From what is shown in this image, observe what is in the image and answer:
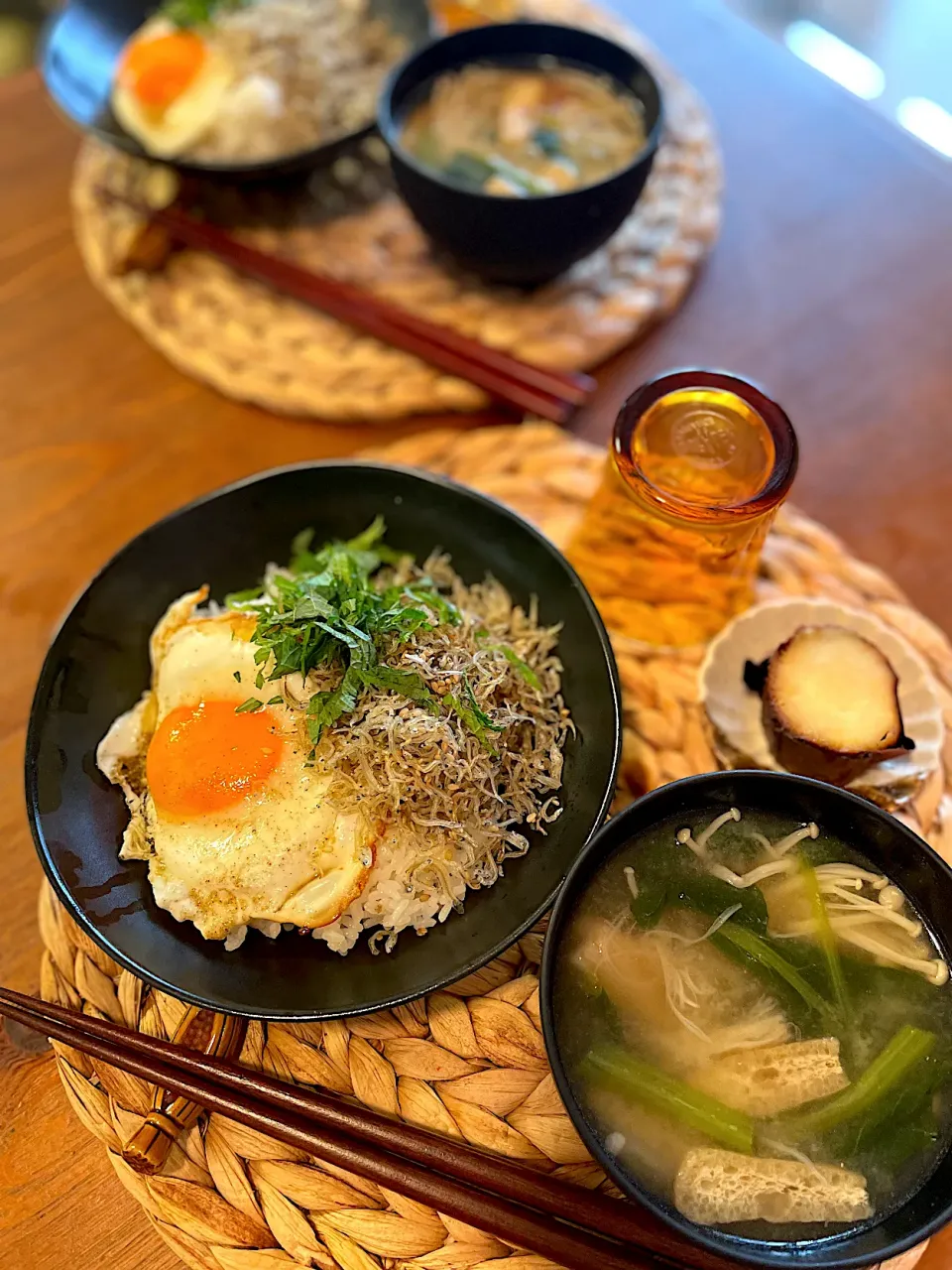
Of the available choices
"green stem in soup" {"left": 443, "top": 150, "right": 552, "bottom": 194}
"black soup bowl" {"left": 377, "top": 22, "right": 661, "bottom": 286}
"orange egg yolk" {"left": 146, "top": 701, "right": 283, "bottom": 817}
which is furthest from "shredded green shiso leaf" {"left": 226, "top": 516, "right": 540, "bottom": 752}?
"green stem in soup" {"left": 443, "top": 150, "right": 552, "bottom": 194}

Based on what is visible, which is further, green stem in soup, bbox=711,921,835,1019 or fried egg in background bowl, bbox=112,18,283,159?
fried egg in background bowl, bbox=112,18,283,159

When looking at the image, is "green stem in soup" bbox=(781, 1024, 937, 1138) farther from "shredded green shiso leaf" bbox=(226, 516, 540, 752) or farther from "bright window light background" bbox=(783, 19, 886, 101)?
"bright window light background" bbox=(783, 19, 886, 101)

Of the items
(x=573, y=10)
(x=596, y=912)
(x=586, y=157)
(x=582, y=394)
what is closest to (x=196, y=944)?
(x=596, y=912)

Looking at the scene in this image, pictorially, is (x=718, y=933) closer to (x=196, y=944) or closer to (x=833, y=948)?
(x=833, y=948)

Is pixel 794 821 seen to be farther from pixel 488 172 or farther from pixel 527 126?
pixel 527 126

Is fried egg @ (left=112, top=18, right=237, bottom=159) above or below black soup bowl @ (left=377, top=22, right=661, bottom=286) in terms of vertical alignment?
below

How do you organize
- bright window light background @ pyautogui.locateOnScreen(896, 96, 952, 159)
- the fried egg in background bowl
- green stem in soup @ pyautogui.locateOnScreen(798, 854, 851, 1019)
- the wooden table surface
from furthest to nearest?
1. bright window light background @ pyautogui.locateOnScreen(896, 96, 952, 159)
2. the fried egg in background bowl
3. the wooden table surface
4. green stem in soup @ pyautogui.locateOnScreen(798, 854, 851, 1019)

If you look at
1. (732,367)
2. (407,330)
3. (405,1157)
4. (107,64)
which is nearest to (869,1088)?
(405,1157)
